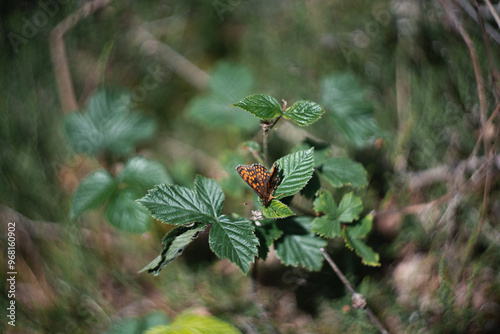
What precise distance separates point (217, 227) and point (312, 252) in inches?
13.9

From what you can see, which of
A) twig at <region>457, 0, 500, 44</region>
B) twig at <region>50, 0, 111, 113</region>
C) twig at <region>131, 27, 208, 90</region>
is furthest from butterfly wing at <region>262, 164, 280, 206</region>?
twig at <region>50, 0, 111, 113</region>

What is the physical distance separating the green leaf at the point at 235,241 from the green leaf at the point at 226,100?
0.83m

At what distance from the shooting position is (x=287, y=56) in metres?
2.18

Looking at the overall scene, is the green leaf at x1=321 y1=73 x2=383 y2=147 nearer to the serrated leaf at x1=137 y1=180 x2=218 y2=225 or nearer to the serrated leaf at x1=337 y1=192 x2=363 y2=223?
the serrated leaf at x1=337 y1=192 x2=363 y2=223

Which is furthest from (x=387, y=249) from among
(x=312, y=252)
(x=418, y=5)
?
(x=418, y=5)

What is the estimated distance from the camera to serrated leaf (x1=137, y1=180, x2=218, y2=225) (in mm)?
930

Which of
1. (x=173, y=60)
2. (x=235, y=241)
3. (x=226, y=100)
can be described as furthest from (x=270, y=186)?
(x=173, y=60)

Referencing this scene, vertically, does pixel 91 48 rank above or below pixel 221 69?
above

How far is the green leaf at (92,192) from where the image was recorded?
1.35 meters

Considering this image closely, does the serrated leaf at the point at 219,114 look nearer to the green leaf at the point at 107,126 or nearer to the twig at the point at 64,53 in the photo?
the green leaf at the point at 107,126

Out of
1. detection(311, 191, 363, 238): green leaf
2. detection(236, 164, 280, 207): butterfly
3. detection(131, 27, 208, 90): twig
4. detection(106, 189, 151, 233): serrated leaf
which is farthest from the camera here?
detection(131, 27, 208, 90): twig

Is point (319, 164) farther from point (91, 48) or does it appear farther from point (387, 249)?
point (91, 48)

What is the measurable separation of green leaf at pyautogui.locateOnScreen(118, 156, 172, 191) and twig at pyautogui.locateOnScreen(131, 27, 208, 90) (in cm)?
101

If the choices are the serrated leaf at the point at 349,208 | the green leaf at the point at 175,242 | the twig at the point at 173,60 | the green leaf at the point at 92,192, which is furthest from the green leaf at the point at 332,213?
the twig at the point at 173,60
